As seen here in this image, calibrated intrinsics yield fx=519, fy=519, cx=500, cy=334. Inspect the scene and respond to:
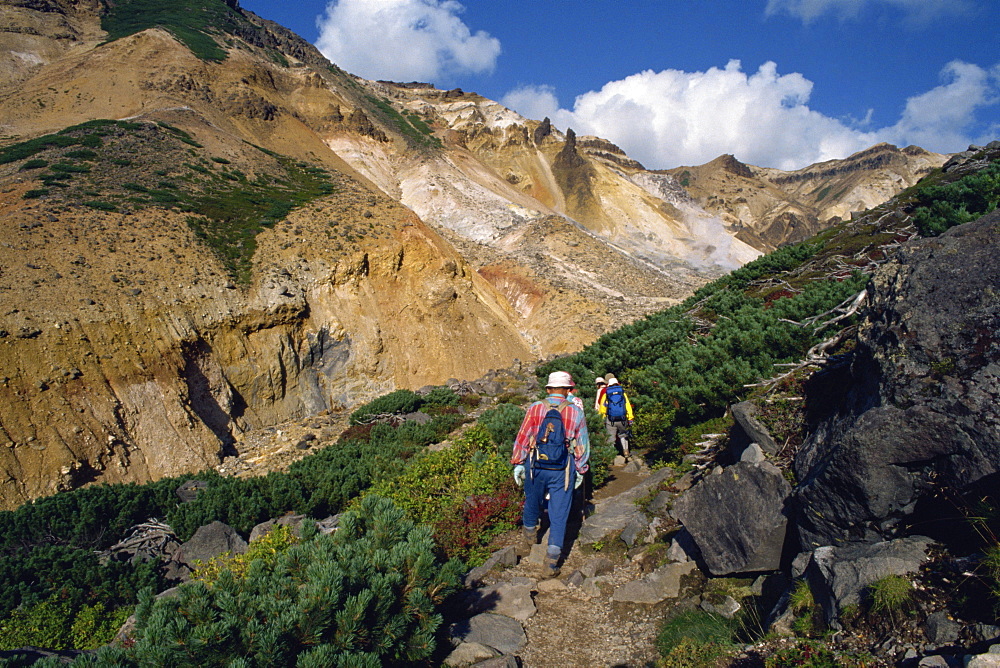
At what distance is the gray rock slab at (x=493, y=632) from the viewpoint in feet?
14.1

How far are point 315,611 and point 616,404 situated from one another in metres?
6.76

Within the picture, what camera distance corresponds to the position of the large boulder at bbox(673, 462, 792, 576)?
165 inches

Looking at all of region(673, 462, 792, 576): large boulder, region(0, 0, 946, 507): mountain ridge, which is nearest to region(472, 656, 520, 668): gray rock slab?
region(673, 462, 792, 576): large boulder

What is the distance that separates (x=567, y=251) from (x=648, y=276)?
6.44m

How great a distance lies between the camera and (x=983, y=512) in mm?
2818

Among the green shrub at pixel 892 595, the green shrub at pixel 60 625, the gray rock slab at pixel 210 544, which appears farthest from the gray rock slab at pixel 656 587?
the green shrub at pixel 60 625

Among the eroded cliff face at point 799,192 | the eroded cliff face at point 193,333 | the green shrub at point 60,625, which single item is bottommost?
the green shrub at point 60,625

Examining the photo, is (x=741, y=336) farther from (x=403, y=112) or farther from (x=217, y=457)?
(x=403, y=112)

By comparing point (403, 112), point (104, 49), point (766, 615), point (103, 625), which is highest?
point (403, 112)

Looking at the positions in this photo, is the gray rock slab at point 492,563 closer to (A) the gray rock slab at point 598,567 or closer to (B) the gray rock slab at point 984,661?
(A) the gray rock slab at point 598,567

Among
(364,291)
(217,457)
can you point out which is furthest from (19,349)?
(364,291)

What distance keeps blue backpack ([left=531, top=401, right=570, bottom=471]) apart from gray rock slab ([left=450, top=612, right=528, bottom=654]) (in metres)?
1.55

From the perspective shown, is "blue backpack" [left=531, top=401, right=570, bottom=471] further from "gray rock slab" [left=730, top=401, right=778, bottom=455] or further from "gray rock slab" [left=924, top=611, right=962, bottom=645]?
"gray rock slab" [left=924, top=611, right=962, bottom=645]

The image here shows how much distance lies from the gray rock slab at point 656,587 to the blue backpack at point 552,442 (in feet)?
4.29
